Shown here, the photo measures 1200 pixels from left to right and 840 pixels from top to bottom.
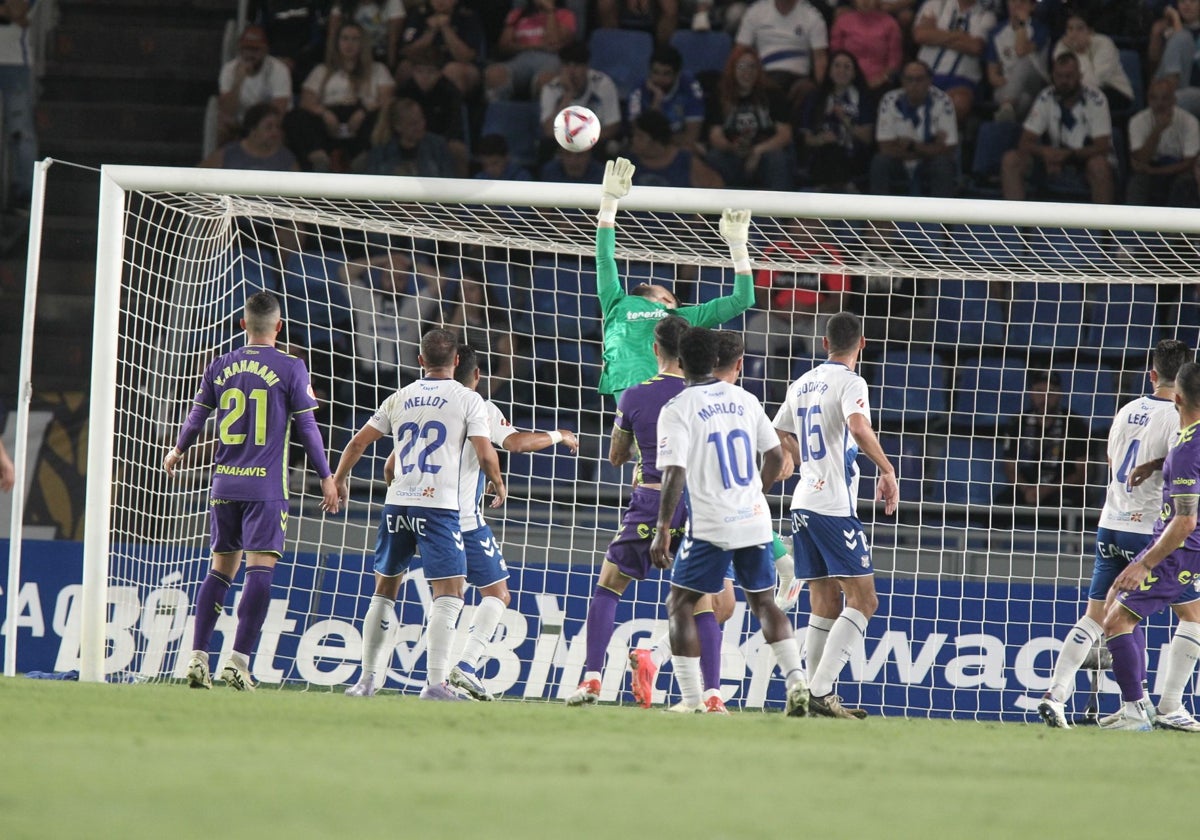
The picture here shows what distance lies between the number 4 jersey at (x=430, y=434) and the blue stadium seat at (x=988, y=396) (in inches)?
189

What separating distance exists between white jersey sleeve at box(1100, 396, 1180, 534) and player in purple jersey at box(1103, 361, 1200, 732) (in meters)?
0.15

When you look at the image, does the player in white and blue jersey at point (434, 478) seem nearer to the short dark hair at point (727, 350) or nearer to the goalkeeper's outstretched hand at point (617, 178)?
the goalkeeper's outstretched hand at point (617, 178)

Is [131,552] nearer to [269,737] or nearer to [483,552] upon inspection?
[483,552]

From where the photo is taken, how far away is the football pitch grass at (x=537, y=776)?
11.5 ft

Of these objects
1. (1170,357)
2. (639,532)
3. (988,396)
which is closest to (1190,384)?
(1170,357)

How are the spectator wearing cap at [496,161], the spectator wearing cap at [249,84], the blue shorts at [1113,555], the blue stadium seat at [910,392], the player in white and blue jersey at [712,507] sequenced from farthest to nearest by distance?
the spectator wearing cap at [249,84] → the spectator wearing cap at [496,161] → the blue stadium seat at [910,392] → the blue shorts at [1113,555] → the player in white and blue jersey at [712,507]

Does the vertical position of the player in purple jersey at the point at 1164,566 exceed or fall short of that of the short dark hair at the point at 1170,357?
it falls short

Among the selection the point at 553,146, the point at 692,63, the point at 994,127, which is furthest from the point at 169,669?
the point at 994,127

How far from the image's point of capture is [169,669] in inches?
381

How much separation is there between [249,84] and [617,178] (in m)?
7.10

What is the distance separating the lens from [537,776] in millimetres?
4340

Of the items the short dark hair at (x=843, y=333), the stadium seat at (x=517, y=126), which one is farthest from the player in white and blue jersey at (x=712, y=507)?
the stadium seat at (x=517, y=126)

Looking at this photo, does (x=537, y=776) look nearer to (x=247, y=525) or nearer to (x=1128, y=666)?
(x=247, y=525)

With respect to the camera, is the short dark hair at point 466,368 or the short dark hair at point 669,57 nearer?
the short dark hair at point 466,368
